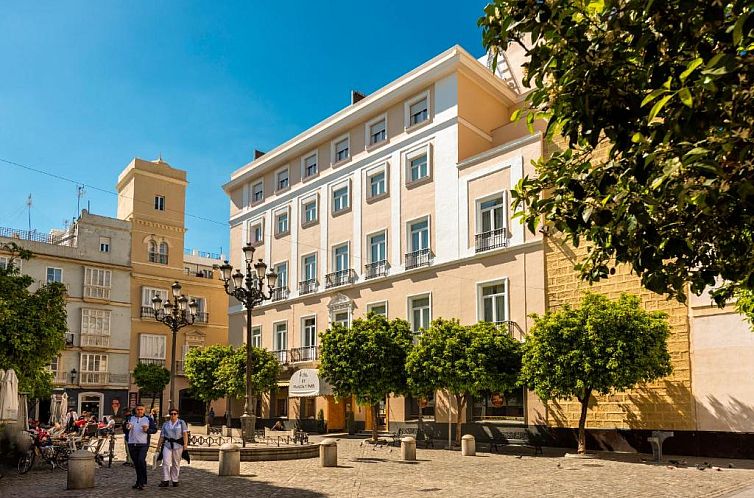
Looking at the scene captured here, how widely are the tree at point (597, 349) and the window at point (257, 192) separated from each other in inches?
940

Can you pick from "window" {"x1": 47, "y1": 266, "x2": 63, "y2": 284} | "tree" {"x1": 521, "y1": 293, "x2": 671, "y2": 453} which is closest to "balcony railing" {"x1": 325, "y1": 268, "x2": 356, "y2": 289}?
"tree" {"x1": 521, "y1": 293, "x2": 671, "y2": 453}

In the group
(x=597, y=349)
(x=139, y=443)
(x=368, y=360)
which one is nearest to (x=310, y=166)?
(x=368, y=360)

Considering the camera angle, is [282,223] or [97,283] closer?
[282,223]

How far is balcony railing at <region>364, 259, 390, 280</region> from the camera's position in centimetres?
3247

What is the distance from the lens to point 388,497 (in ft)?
43.4

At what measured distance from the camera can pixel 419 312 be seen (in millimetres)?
31016

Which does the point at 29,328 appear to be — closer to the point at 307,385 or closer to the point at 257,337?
the point at 307,385

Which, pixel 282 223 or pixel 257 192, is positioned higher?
pixel 257 192

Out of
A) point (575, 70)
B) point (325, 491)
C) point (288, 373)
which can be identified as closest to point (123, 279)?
point (288, 373)

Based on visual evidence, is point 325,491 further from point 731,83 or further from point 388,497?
point 731,83

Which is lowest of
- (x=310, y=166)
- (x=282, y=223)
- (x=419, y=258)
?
(x=419, y=258)

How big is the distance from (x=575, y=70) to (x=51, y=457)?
55.7 ft

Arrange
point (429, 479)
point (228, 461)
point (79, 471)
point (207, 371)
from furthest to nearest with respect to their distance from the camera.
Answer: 1. point (207, 371)
2. point (228, 461)
3. point (429, 479)
4. point (79, 471)

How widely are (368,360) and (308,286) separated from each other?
36.8ft
